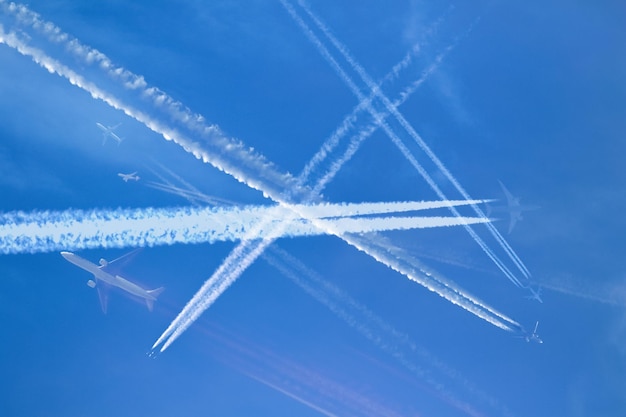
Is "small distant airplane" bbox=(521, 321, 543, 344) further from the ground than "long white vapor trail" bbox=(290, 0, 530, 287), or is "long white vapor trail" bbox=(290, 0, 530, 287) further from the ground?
Answer: "long white vapor trail" bbox=(290, 0, 530, 287)

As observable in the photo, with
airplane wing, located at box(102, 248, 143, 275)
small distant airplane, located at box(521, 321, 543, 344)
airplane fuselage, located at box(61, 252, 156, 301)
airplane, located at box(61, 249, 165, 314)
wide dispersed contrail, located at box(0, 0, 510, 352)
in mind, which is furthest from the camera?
small distant airplane, located at box(521, 321, 543, 344)

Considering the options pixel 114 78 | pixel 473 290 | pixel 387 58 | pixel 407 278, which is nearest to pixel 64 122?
pixel 114 78

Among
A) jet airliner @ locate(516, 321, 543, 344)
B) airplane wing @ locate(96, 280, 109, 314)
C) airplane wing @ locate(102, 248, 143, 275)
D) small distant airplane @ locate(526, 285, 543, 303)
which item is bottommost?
airplane wing @ locate(96, 280, 109, 314)

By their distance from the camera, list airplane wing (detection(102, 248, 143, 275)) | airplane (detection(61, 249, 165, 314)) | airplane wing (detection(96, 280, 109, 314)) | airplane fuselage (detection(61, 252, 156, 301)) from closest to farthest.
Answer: airplane fuselage (detection(61, 252, 156, 301))
airplane (detection(61, 249, 165, 314))
airplane wing (detection(102, 248, 143, 275))
airplane wing (detection(96, 280, 109, 314))

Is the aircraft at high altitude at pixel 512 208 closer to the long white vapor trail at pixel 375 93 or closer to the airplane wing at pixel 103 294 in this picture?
the long white vapor trail at pixel 375 93

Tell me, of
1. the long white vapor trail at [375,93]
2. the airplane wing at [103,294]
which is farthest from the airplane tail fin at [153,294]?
the long white vapor trail at [375,93]

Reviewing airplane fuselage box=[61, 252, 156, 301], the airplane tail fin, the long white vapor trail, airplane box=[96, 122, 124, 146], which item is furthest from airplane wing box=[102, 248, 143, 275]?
the long white vapor trail

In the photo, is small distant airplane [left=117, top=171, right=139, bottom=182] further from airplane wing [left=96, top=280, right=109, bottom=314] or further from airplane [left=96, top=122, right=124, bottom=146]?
airplane wing [left=96, top=280, right=109, bottom=314]

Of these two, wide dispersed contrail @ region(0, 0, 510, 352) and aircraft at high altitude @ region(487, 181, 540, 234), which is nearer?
wide dispersed contrail @ region(0, 0, 510, 352)
